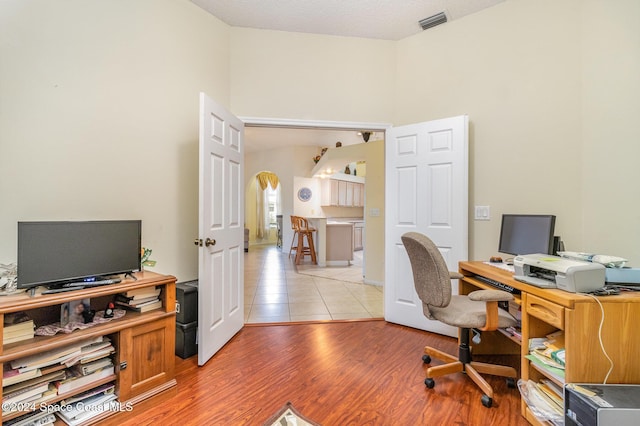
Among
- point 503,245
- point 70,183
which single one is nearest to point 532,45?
point 503,245

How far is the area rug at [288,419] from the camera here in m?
1.52

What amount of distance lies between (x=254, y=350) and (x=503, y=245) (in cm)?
220

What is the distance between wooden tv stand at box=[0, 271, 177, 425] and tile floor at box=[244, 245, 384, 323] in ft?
4.02

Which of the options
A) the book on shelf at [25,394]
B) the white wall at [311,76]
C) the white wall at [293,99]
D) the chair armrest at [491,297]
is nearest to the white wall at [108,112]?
the white wall at [293,99]

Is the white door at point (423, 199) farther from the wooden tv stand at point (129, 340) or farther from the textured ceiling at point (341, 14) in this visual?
the wooden tv stand at point (129, 340)

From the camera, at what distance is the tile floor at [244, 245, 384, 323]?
10.5ft

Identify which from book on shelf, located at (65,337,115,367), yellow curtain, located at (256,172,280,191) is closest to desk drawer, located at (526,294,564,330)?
book on shelf, located at (65,337,115,367)

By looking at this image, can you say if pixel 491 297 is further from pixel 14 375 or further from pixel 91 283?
pixel 14 375

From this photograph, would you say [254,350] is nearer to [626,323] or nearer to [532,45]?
[626,323]

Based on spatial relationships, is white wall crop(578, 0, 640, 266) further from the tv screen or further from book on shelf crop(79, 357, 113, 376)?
book on shelf crop(79, 357, 113, 376)

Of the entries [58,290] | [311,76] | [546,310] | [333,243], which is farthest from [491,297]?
[333,243]

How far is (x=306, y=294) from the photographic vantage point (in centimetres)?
396

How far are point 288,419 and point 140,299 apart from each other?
117 cm

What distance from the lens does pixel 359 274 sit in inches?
208
